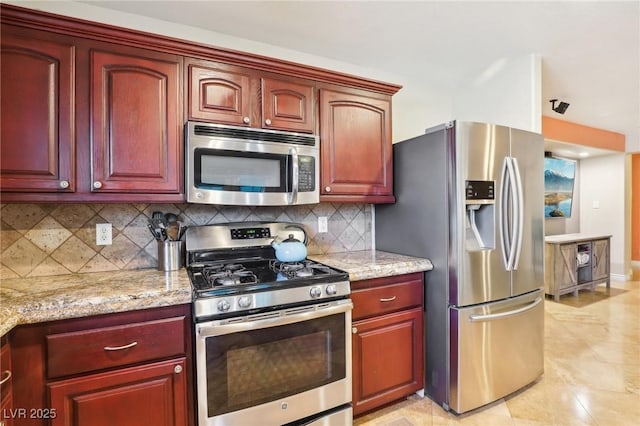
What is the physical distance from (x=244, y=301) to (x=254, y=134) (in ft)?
3.14

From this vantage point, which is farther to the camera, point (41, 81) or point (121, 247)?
point (121, 247)

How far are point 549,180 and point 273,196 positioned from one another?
198 inches

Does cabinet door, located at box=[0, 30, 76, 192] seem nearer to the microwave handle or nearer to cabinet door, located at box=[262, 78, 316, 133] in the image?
cabinet door, located at box=[262, 78, 316, 133]

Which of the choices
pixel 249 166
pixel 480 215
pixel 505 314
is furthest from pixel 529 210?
pixel 249 166

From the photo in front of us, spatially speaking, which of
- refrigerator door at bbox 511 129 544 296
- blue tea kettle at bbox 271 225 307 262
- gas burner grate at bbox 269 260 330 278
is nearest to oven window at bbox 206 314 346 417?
gas burner grate at bbox 269 260 330 278

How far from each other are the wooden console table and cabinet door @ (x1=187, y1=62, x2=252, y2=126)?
4288mm

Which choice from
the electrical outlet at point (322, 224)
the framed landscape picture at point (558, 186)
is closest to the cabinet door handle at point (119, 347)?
the electrical outlet at point (322, 224)

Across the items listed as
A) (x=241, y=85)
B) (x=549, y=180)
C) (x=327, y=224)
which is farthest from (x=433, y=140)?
(x=549, y=180)

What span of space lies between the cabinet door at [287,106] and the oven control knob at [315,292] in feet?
3.29

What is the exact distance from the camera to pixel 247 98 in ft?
6.14

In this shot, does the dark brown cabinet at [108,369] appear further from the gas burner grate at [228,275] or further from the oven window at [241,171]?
the oven window at [241,171]

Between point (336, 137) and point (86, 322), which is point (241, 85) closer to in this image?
point (336, 137)

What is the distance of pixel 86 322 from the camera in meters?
1.26

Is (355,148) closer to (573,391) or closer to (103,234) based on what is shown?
(103,234)
